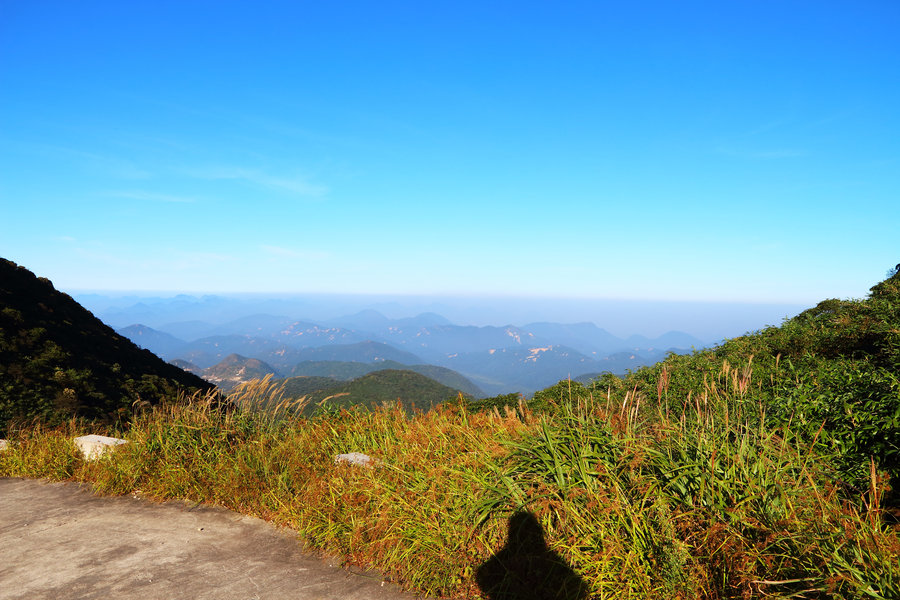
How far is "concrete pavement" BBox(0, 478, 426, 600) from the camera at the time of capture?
4613 mm

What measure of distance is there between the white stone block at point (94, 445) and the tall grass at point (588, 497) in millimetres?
525

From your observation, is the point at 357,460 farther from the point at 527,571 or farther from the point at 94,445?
the point at 94,445

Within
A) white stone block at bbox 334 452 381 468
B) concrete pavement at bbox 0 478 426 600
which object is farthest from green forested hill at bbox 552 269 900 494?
concrete pavement at bbox 0 478 426 600

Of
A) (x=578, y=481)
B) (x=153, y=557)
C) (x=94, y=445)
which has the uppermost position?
(x=578, y=481)

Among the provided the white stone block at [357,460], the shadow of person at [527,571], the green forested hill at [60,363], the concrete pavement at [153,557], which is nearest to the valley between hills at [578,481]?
the shadow of person at [527,571]

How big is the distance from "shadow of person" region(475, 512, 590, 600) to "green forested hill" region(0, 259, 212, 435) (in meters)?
13.4

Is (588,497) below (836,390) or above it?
below

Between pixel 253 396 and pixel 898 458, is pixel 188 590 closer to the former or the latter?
pixel 253 396

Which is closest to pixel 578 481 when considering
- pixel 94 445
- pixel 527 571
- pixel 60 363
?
pixel 527 571

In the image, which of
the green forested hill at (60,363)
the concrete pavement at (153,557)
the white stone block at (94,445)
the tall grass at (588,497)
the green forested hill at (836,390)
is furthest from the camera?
the green forested hill at (60,363)

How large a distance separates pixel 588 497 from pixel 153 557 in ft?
17.3

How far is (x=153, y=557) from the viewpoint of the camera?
532cm

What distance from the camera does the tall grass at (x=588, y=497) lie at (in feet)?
11.6

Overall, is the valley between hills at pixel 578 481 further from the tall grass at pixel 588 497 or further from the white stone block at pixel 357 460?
the white stone block at pixel 357 460
